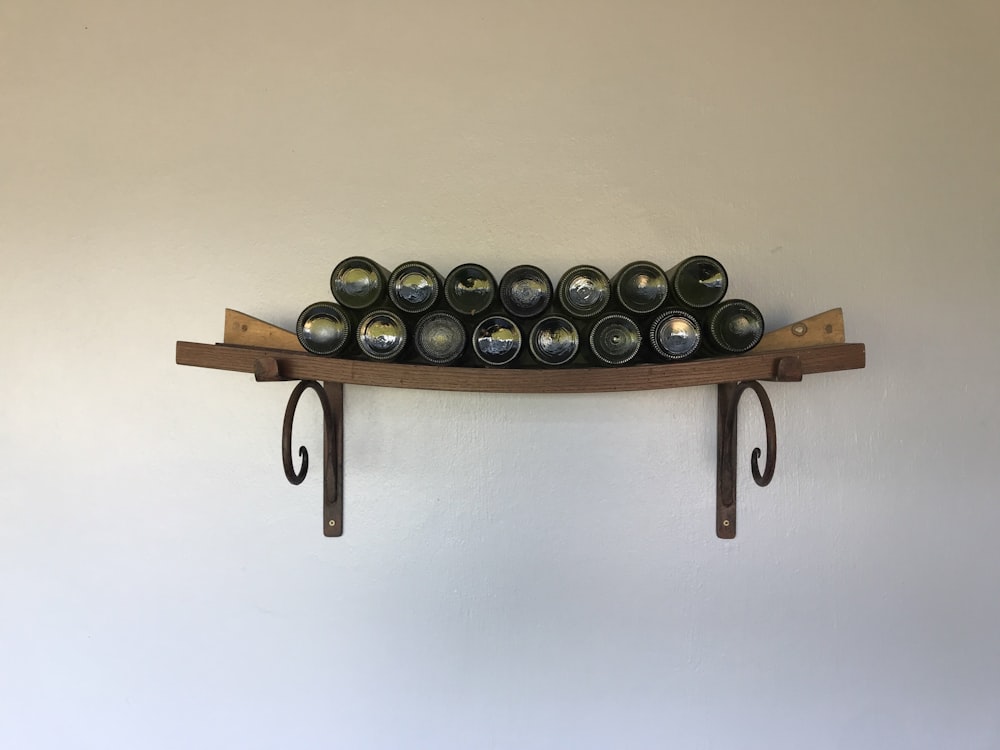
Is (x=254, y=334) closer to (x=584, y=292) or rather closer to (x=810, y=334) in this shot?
(x=584, y=292)

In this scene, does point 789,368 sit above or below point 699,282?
below

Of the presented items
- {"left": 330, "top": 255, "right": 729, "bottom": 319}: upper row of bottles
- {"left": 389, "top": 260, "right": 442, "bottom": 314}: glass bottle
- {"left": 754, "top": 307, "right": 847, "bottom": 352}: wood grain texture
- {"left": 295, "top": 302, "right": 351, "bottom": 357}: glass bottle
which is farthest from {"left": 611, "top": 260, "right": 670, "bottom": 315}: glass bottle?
{"left": 295, "top": 302, "right": 351, "bottom": 357}: glass bottle

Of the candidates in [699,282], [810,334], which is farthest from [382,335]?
[810,334]

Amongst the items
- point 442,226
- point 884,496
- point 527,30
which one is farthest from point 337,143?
point 884,496

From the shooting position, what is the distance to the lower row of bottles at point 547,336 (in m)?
0.68

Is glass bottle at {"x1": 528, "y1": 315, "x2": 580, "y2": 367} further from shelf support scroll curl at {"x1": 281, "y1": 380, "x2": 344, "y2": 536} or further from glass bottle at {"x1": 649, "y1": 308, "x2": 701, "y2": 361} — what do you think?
shelf support scroll curl at {"x1": 281, "y1": 380, "x2": 344, "y2": 536}

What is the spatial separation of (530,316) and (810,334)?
1.14 feet

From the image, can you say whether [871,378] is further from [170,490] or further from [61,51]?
[61,51]

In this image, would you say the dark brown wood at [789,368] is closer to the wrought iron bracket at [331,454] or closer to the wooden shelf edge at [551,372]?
the wooden shelf edge at [551,372]

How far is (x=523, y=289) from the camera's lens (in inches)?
27.9

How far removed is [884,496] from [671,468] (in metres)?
0.31

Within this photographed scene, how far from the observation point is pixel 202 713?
83 cm

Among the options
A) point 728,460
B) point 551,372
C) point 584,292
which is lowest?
point 728,460

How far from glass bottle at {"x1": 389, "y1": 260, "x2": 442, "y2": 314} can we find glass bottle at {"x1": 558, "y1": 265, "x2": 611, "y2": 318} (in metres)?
0.17
